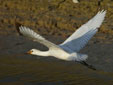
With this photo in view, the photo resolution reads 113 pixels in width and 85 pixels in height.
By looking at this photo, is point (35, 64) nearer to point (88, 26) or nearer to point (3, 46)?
point (3, 46)

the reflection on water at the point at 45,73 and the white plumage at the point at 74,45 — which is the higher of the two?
the white plumage at the point at 74,45

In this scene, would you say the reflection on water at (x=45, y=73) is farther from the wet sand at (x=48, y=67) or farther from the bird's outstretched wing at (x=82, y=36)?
the bird's outstretched wing at (x=82, y=36)

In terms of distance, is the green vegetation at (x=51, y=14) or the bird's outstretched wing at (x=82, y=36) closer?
the bird's outstretched wing at (x=82, y=36)

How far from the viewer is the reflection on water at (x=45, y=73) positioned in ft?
38.0

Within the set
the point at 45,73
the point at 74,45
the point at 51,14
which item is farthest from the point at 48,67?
the point at 51,14

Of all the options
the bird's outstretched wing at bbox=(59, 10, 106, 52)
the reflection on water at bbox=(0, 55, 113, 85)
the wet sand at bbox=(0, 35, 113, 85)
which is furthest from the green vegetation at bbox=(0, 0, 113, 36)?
the bird's outstretched wing at bbox=(59, 10, 106, 52)

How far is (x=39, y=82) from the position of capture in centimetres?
1149

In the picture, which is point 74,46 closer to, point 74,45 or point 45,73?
point 74,45

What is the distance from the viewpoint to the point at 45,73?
485 inches

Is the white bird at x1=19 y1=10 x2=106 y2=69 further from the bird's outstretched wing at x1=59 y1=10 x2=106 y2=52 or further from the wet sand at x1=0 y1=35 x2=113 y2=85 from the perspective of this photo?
the wet sand at x1=0 y1=35 x2=113 y2=85

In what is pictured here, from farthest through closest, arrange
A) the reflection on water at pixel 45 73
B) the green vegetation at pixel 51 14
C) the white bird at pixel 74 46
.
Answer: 1. the green vegetation at pixel 51 14
2. the reflection on water at pixel 45 73
3. the white bird at pixel 74 46

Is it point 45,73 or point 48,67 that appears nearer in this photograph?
point 45,73

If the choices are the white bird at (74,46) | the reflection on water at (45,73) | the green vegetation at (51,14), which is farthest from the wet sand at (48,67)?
the white bird at (74,46)

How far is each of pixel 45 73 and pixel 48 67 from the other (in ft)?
1.88
